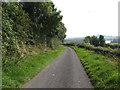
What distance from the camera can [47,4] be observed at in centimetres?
2886

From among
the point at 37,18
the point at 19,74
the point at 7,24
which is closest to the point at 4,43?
the point at 7,24

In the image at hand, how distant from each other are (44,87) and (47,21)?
73.0ft

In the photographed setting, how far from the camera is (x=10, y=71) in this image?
10031 mm

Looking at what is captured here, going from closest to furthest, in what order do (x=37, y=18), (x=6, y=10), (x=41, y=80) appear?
(x=41, y=80)
(x=6, y=10)
(x=37, y=18)

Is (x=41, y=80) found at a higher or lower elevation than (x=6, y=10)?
lower

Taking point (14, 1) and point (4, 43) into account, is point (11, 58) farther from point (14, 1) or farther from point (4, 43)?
point (14, 1)

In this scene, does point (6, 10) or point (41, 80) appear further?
point (6, 10)

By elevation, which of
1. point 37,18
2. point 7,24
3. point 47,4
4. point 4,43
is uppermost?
point 47,4

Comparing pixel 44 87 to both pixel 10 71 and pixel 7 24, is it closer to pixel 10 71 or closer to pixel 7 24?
pixel 10 71

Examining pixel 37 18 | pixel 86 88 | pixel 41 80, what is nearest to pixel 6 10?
pixel 41 80

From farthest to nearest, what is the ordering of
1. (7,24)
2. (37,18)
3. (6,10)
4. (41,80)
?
(37,18) < (6,10) < (7,24) < (41,80)

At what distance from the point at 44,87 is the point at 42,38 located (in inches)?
879

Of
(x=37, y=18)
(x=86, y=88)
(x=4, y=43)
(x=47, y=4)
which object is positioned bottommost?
(x=86, y=88)

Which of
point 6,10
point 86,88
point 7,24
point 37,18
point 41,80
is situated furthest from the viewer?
point 37,18
